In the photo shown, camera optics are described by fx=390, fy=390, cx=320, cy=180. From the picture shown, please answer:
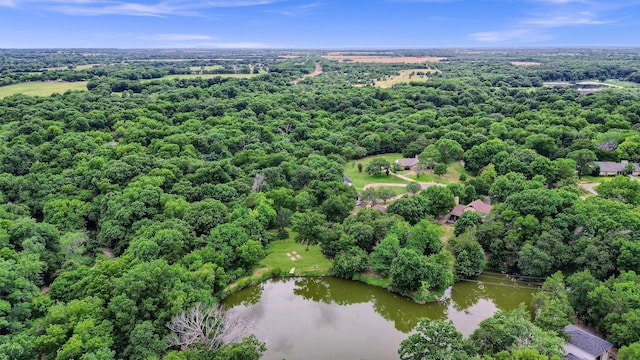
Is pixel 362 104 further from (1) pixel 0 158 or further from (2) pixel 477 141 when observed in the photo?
(1) pixel 0 158

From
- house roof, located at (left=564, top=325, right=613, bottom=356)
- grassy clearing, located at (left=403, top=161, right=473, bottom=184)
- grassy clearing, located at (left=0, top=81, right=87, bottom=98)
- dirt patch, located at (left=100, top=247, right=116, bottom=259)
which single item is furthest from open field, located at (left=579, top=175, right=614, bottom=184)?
grassy clearing, located at (left=0, top=81, right=87, bottom=98)

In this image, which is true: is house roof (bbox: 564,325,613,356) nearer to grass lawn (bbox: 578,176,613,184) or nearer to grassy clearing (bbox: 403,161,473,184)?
grassy clearing (bbox: 403,161,473,184)

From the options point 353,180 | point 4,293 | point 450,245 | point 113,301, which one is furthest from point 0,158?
point 450,245

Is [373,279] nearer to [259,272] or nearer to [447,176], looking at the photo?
[259,272]

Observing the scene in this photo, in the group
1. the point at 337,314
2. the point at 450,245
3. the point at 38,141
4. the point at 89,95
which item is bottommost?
the point at 337,314

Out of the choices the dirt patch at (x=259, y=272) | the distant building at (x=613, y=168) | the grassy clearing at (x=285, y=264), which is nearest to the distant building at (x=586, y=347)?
the grassy clearing at (x=285, y=264)

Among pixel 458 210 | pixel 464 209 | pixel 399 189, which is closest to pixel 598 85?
pixel 399 189
